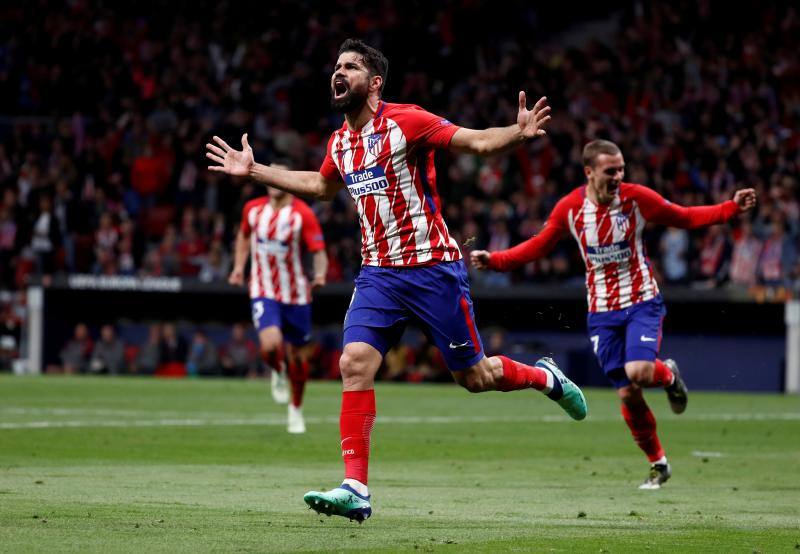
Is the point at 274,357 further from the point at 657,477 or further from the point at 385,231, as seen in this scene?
the point at 385,231

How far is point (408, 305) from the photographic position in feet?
27.1

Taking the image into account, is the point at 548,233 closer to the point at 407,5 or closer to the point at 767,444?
Answer: the point at 767,444

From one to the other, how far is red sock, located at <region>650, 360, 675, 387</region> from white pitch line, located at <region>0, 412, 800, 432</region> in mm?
5764

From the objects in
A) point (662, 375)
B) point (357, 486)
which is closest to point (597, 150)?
point (662, 375)

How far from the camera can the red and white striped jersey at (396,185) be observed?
26.6ft

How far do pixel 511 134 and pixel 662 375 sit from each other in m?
4.33

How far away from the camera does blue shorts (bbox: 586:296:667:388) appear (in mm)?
10938

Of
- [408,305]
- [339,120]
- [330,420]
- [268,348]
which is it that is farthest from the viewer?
[339,120]

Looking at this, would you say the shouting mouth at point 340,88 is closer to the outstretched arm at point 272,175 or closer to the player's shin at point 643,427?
the outstretched arm at point 272,175

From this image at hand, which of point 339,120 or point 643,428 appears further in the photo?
point 339,120

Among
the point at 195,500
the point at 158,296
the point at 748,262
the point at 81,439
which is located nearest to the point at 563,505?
the point at 195,500

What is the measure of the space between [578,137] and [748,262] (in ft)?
16.5

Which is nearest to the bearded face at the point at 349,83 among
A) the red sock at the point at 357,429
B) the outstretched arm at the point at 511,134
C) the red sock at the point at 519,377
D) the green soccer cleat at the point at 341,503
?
the outstretched arm at the point at 511,134

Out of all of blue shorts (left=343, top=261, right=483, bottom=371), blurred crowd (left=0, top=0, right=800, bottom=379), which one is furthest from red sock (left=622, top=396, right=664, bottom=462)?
blurred crowd (left=0, top=0, right=800, bottom=379)
